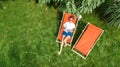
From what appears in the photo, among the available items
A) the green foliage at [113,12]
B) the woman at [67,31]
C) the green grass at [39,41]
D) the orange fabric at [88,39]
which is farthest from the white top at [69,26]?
the green foliage at [113,12]

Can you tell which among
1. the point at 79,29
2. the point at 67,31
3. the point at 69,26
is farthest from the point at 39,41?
the point at 79,29

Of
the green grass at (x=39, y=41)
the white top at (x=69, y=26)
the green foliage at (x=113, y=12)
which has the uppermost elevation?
the green foliage at (x=113, y=12)

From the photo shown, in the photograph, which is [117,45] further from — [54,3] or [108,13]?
[54,3]

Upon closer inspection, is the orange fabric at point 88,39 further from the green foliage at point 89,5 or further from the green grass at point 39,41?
the green foliage at point 89,5

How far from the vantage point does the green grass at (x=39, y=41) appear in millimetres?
9477

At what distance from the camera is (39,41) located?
996 centimetres

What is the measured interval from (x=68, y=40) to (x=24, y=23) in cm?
170

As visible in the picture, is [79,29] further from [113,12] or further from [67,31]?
[113,12]

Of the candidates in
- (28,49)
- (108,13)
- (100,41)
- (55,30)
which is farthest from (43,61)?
(108,13)

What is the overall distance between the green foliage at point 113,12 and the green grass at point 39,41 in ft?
1.28

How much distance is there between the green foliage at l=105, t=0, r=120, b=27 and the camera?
31.8ft

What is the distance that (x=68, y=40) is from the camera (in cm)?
978

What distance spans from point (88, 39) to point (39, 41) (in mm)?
1582

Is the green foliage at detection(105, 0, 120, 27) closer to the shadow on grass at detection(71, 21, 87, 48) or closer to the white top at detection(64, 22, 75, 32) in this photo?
the shadow on grass at detection(71, 21, 87, 48)
